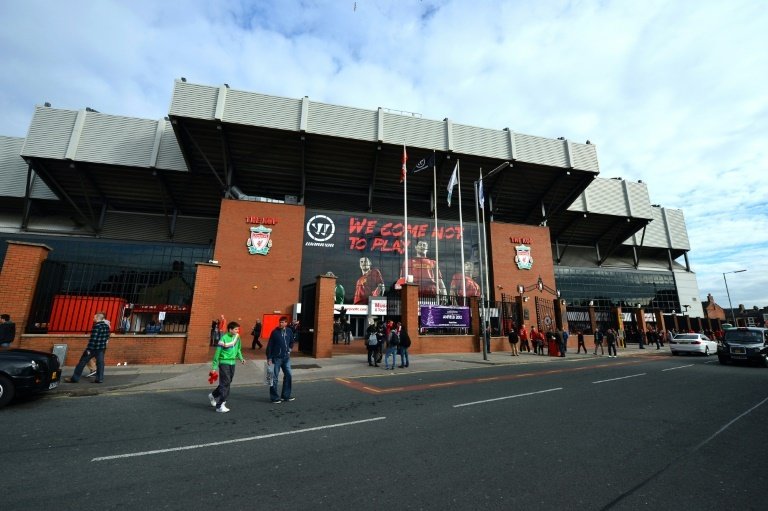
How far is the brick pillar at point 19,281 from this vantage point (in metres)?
10.6

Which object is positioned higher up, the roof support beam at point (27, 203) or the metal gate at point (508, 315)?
the roof support beam at point (27, 203)

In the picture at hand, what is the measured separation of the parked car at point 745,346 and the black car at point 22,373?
24.9m

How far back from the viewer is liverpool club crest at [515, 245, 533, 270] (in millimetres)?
35906

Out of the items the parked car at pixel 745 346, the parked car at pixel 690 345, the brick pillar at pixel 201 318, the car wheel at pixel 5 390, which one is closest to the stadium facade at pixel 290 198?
the parked car at pixel 690 345

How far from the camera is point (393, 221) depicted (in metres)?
34.4

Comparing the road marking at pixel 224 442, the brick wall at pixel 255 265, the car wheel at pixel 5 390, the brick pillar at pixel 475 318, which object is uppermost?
the brick wall at pixel 255 265

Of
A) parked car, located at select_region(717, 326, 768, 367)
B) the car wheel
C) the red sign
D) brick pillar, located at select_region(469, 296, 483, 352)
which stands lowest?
the car wheel

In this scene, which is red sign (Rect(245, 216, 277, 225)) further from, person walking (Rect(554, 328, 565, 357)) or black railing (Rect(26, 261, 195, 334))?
person walking (Rect(554, 328, 565, 357))

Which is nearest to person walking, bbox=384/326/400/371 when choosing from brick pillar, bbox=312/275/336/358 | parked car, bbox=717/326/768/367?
brick pillar, bbox=312/275/336/358

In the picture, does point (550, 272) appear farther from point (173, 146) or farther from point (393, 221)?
point (173, 146)

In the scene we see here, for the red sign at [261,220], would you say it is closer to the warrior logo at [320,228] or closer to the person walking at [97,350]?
the warrior logo at [320,228]

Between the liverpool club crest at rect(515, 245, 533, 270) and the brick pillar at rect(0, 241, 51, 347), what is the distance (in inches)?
1406

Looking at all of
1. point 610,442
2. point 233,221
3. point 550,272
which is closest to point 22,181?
point 233,221

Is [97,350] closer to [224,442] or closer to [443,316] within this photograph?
[224,442]
